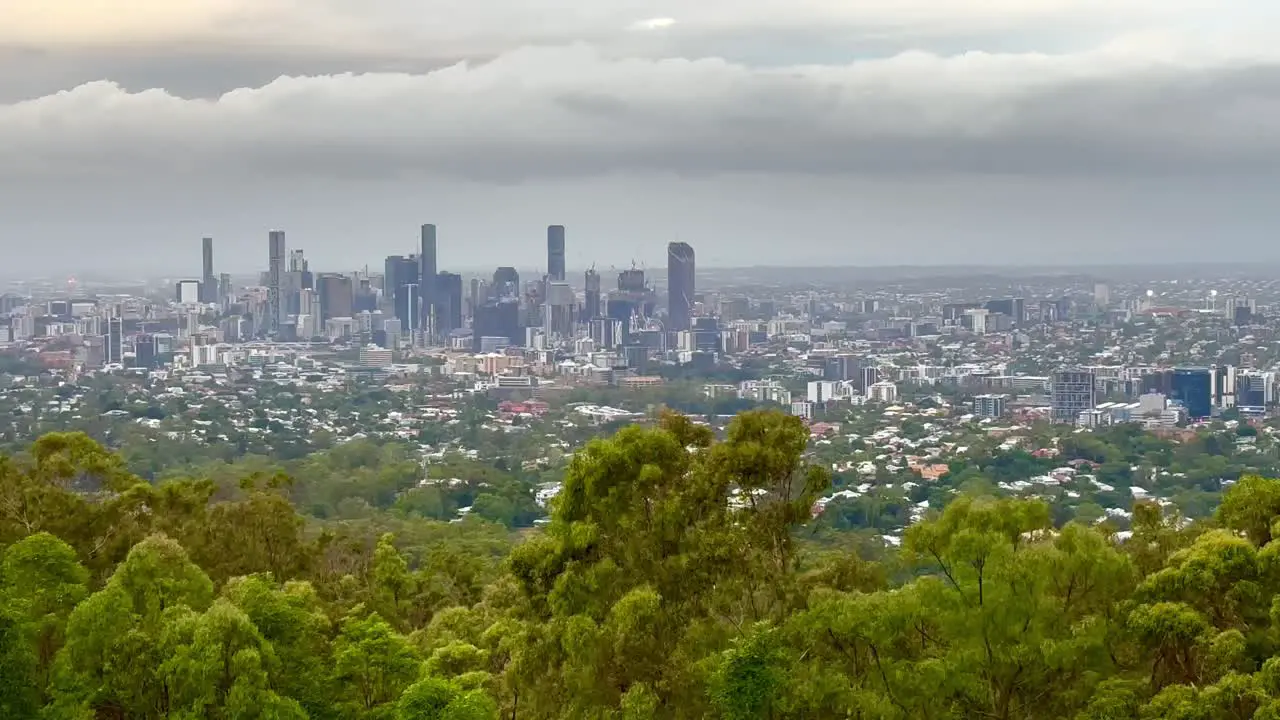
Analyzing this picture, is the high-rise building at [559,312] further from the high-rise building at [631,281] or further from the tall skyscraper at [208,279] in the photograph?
the tall skyscraper at [208,279]

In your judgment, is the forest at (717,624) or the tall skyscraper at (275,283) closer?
the forest at (717,624)

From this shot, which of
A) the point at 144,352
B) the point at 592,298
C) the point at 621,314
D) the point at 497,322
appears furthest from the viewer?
the point at 592,298

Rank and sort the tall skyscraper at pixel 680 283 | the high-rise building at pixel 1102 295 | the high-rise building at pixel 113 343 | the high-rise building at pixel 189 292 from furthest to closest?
the high-rise building at pixel 189 292 < the high-rise building at pixel 1102 295 < the tall skyscraper at pixel 680 283 < the high-rise building at pixel 113 343

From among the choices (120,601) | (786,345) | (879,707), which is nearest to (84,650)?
(120,601)

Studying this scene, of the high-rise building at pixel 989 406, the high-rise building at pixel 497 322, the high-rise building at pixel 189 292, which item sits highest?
the high-rise building at pixel 189 292

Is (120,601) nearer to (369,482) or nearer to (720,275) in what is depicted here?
(369,482)

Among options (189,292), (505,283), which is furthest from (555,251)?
(189,292)

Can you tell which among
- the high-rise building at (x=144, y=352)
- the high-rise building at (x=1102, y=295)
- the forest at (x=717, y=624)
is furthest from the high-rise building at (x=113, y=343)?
the forest at (x=717, y=624)

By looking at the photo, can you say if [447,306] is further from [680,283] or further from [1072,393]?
[1072,393]
